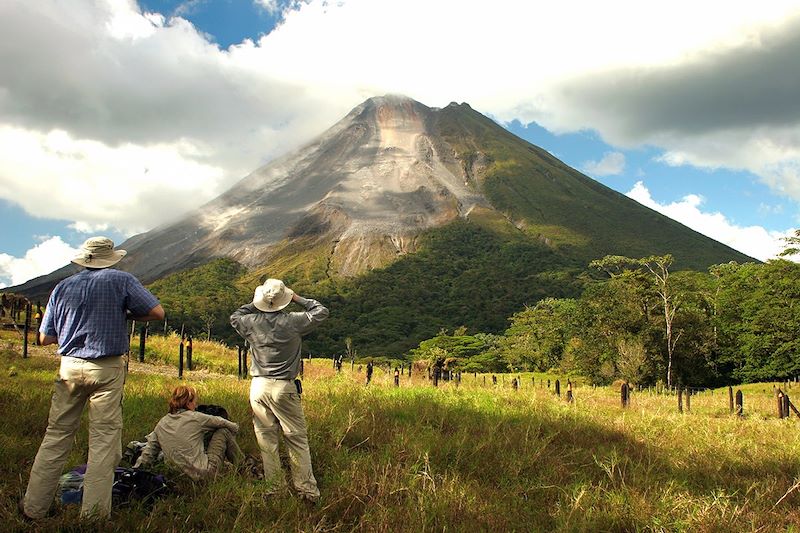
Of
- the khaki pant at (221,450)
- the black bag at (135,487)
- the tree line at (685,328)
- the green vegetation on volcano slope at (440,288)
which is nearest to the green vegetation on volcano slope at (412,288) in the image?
the green vegetation on volcano slope at (440,288)

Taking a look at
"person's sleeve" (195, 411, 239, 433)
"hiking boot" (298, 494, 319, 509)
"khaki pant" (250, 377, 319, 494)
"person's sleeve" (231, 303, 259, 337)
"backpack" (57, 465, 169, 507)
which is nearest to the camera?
"backpack" (57, 465, 169, 507)

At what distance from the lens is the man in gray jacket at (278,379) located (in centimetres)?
490

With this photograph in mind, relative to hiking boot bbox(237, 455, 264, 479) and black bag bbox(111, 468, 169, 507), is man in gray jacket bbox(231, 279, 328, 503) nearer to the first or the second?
hiking boot bbox(237, 455, 264, 479)

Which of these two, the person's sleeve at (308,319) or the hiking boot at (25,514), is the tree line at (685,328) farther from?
the hiking boot at (25,514)

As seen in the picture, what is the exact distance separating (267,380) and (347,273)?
159582mm

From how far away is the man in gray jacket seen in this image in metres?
4.90

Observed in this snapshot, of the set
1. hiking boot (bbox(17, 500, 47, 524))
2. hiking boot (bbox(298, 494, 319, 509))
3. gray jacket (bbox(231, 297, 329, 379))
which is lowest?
hiking boot (bbox(298, 494, 319, 509))

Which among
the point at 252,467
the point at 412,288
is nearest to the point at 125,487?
the point at 252,467

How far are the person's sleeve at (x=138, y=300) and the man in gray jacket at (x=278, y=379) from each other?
34.7 inches

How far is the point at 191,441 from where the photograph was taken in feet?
16.7

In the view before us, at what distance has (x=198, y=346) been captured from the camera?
20.4 meters

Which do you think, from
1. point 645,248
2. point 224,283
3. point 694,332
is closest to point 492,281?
point 645,248

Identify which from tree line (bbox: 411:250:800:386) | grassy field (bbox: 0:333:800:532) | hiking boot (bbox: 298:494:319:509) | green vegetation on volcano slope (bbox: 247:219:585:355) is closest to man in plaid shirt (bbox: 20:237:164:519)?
grassy field (bbox: 0:333:800:532)

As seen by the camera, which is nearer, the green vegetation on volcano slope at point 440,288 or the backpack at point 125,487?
the backpack at point 125,487
